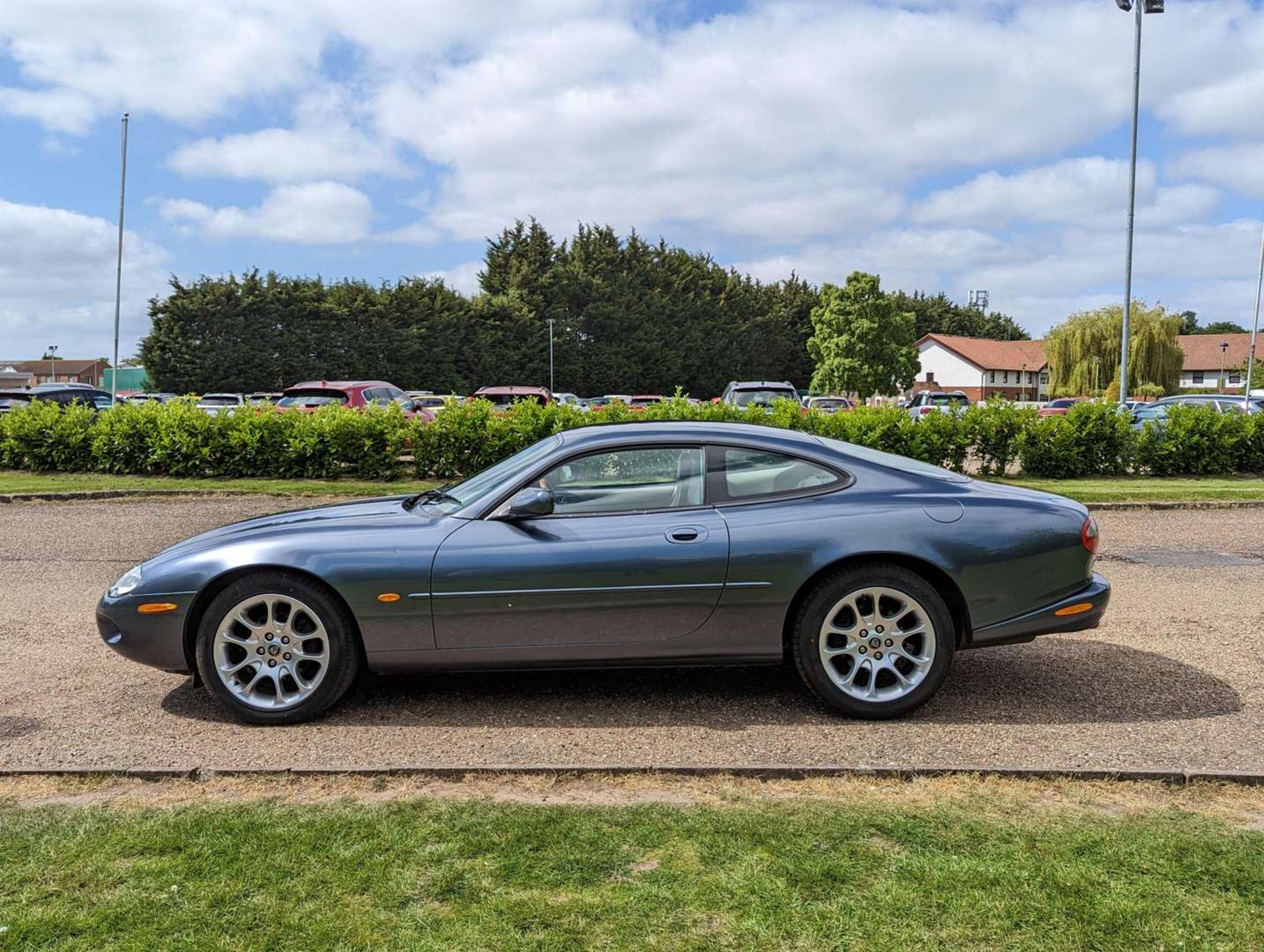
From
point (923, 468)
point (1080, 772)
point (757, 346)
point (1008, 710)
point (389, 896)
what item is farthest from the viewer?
point (757, 346)

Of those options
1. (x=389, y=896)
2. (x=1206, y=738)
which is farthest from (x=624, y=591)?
(x=1206, y=738)

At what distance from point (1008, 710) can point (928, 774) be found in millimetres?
1081

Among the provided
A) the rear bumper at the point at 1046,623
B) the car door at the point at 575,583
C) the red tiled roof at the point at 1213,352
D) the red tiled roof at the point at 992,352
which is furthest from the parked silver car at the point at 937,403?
the red tiled roof at the point at 1213,352

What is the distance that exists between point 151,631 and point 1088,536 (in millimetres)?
4532

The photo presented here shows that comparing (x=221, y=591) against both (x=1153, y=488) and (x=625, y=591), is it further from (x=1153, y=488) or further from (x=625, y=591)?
(x=1153, y=488)

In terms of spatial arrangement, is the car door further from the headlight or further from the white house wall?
the white house wall

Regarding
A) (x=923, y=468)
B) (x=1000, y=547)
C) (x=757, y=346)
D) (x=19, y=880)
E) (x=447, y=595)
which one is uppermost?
(x=757, y=346)

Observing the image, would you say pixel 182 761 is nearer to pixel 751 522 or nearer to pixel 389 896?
pixel 389 896

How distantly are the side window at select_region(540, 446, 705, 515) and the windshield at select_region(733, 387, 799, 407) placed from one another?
1307 centimetres

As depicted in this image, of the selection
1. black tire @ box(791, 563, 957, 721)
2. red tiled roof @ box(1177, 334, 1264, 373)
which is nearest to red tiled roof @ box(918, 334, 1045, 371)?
red tiled roof @ box(1177, 334, 1264, 373)

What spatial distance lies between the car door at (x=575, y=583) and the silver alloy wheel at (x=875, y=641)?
0.62 metres

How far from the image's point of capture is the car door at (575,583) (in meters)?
4.59

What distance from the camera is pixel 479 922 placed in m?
2.88

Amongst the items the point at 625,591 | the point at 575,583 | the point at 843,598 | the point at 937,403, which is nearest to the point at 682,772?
the point at 625,591
